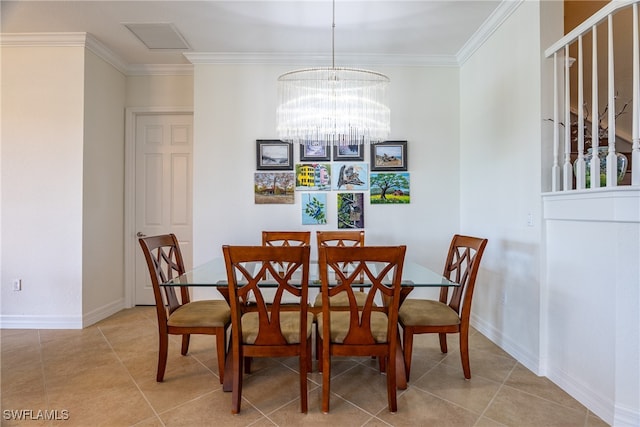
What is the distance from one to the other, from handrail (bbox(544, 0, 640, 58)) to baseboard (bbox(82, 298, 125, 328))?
4.47 metres

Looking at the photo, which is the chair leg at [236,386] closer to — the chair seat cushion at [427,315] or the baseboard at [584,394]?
the chair seat cushion at [427,315]

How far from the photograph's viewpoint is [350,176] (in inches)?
140

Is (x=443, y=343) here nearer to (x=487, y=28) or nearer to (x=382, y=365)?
(x=382, y=365)

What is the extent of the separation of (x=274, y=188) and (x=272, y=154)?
0.36 meters

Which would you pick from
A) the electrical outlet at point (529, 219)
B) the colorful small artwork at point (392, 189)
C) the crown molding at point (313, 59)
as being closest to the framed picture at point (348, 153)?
the colorful small artwork at point (392, 189)

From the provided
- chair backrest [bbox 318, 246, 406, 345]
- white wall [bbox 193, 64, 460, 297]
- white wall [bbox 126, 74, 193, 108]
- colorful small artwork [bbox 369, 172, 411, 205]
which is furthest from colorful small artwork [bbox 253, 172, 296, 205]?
chair backrest [bbox 318, 246, 406, 345]

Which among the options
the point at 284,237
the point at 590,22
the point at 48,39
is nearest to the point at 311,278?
the point at 284,237

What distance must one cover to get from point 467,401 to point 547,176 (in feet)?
5.15

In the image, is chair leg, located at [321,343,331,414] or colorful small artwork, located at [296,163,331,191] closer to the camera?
chair leg, located at [321,343,331,414]

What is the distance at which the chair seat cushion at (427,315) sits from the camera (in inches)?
84.7

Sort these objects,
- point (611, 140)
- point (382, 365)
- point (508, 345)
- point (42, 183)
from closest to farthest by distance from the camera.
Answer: point (611, 140) → point (382, 365) → point (508, 345) → point (42, 183)

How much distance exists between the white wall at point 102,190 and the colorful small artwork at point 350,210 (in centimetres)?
248

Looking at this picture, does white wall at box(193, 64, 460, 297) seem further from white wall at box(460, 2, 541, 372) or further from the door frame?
the door frame

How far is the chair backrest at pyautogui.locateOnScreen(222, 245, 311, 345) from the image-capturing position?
1732 mm
